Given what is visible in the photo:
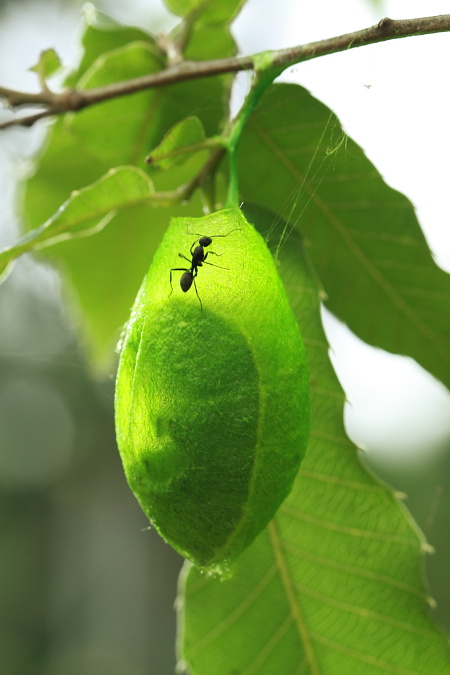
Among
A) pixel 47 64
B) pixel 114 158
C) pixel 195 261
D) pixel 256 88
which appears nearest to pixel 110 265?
pixel 114 158

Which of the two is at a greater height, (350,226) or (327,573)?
(350,226)

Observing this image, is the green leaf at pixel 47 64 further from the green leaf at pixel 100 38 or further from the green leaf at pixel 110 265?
the green leaf at pixel 110 265

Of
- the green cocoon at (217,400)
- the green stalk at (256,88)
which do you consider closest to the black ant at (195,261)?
the green cocoon at (217,400)

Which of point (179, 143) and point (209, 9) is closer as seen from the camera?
point (179, 143)

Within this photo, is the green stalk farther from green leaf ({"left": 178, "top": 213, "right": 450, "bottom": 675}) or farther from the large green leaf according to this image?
the large green leaf

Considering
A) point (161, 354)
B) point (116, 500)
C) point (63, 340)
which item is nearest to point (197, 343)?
point (161, 354)

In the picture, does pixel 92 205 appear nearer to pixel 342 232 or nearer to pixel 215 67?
pixel 215 67

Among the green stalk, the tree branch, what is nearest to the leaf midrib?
the tree branch
